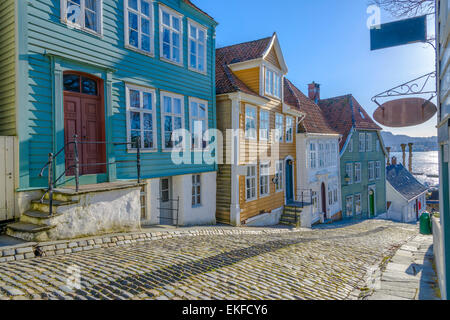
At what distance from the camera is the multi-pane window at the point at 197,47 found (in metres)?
12.4

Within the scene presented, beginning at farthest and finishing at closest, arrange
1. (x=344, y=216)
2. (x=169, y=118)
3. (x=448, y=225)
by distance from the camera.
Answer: (x=344, y=216) < (x=169, y=118) < (x=448, y=225)

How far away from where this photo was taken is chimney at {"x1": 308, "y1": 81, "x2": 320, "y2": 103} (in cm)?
2880

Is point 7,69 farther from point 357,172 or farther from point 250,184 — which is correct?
point 357,172

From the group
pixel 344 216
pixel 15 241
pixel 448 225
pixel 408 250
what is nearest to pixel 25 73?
pixel 15 241

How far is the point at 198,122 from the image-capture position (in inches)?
505

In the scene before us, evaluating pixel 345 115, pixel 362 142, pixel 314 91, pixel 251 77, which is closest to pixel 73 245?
pixel 251 77

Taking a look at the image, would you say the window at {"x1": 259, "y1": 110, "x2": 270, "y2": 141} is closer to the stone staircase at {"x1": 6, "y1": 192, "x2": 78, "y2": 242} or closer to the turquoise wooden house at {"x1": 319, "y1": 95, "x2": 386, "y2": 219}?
the stone staircase at {"x1": 6, "y1": 192, "x2": 78, "y2": 242}

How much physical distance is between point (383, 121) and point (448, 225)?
225 cm

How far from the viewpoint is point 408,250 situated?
10.0 meters

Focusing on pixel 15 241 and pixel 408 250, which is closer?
pixel 15 241

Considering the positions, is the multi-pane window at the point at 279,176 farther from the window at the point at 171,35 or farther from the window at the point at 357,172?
the window at the point at 357,172

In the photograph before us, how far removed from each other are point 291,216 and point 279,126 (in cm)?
565

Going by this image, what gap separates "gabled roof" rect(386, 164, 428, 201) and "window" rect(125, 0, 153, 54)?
33.4 m

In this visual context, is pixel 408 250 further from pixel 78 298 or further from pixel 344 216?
pixel 344 216
